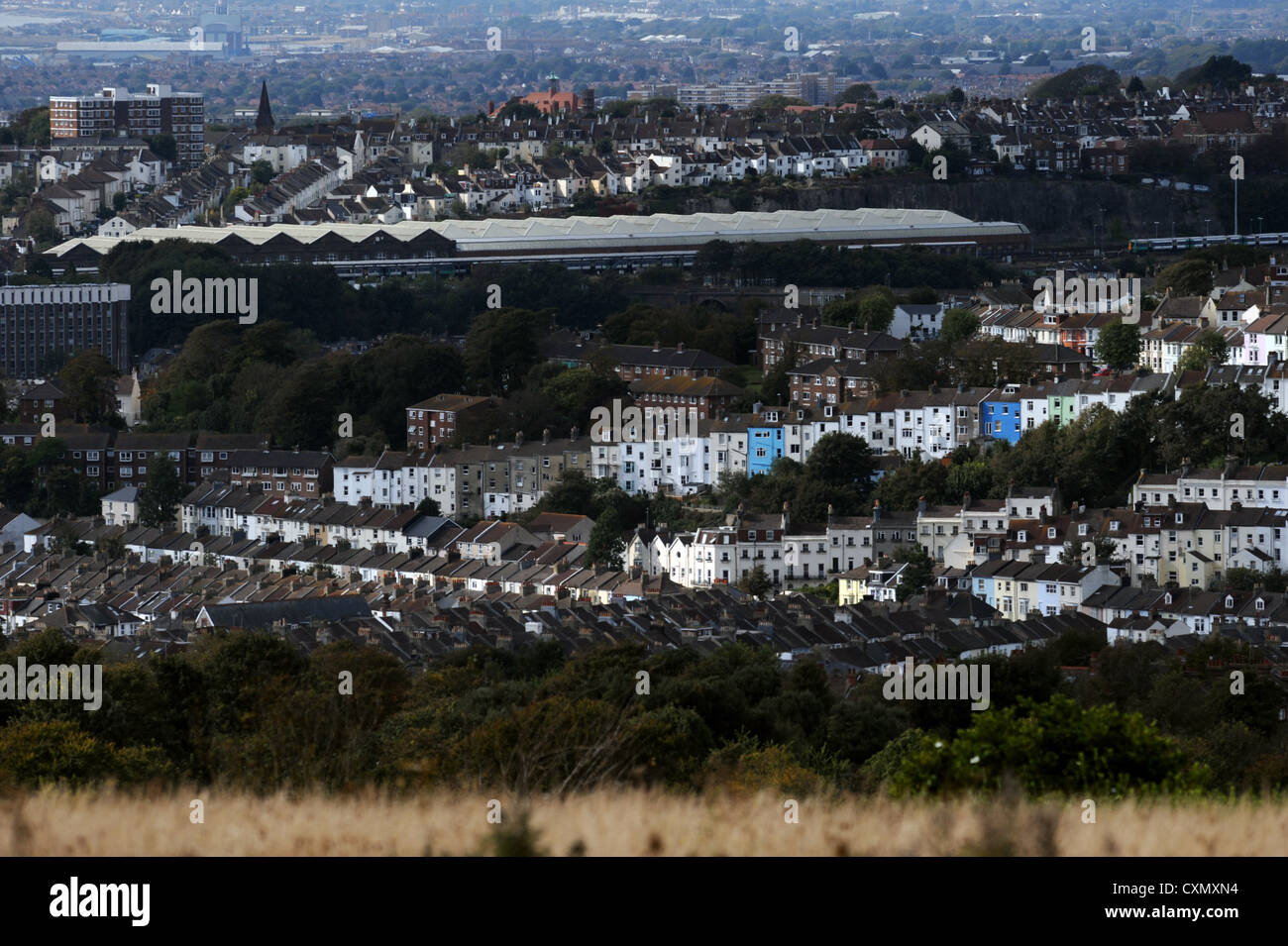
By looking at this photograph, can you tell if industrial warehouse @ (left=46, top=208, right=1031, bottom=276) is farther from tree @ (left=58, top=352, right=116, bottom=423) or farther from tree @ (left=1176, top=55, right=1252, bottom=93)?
tree @ (left=1176, top=55, right=1252, bottom=93)

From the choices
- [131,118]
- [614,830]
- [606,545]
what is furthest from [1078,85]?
[614,830]

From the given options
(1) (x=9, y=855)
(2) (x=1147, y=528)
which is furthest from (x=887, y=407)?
(1) (x=9, y=855)

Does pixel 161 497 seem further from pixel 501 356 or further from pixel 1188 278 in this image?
pixel 1188 278

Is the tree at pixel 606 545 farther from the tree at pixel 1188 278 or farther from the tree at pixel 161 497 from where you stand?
the tree at pixel 1188 278

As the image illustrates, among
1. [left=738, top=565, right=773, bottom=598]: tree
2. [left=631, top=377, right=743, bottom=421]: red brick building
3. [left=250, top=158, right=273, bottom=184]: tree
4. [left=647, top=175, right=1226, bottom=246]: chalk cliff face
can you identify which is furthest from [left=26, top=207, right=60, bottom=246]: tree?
[left=738, top=565, right=773, bottom=598]: tree

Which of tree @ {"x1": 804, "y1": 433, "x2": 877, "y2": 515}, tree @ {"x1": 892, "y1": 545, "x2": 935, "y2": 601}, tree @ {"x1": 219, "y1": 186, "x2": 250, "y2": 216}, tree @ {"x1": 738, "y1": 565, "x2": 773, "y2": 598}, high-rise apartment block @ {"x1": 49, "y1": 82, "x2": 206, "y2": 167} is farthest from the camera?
high-rise apartment block @ {"x1": 49, "y1": 82, "x2": 206, "y2": 167}

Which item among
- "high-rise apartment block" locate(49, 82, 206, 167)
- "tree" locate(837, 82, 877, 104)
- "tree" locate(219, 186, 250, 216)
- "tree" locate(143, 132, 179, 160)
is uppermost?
"tree" locate(837, 82, 877, 104)
